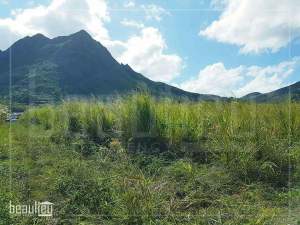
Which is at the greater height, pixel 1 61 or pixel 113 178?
pixel 1 61

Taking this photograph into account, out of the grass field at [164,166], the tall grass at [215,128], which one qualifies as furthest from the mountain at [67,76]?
the grass field at [164,166]

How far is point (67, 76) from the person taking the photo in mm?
15594

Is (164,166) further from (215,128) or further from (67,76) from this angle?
(67,76)

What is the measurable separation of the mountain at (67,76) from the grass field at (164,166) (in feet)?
3.39

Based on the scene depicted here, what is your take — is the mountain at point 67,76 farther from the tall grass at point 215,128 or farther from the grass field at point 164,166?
the grass field at point 164,166

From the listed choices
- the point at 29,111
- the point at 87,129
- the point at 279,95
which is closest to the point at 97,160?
the point at 87,129

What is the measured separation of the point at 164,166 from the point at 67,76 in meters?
11.2

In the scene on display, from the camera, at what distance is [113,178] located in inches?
162

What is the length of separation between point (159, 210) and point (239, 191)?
1.11 m

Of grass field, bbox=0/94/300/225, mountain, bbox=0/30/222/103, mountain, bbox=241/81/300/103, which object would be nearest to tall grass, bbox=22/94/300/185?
grass field, bbox=0/94/300/225

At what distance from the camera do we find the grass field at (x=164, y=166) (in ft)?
11.7

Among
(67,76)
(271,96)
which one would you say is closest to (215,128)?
(271,96)

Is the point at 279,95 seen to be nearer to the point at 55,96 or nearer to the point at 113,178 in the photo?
the point at 113,178

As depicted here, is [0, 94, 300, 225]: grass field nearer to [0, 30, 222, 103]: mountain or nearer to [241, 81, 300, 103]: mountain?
[241, 81, 300, 103]: mountain
